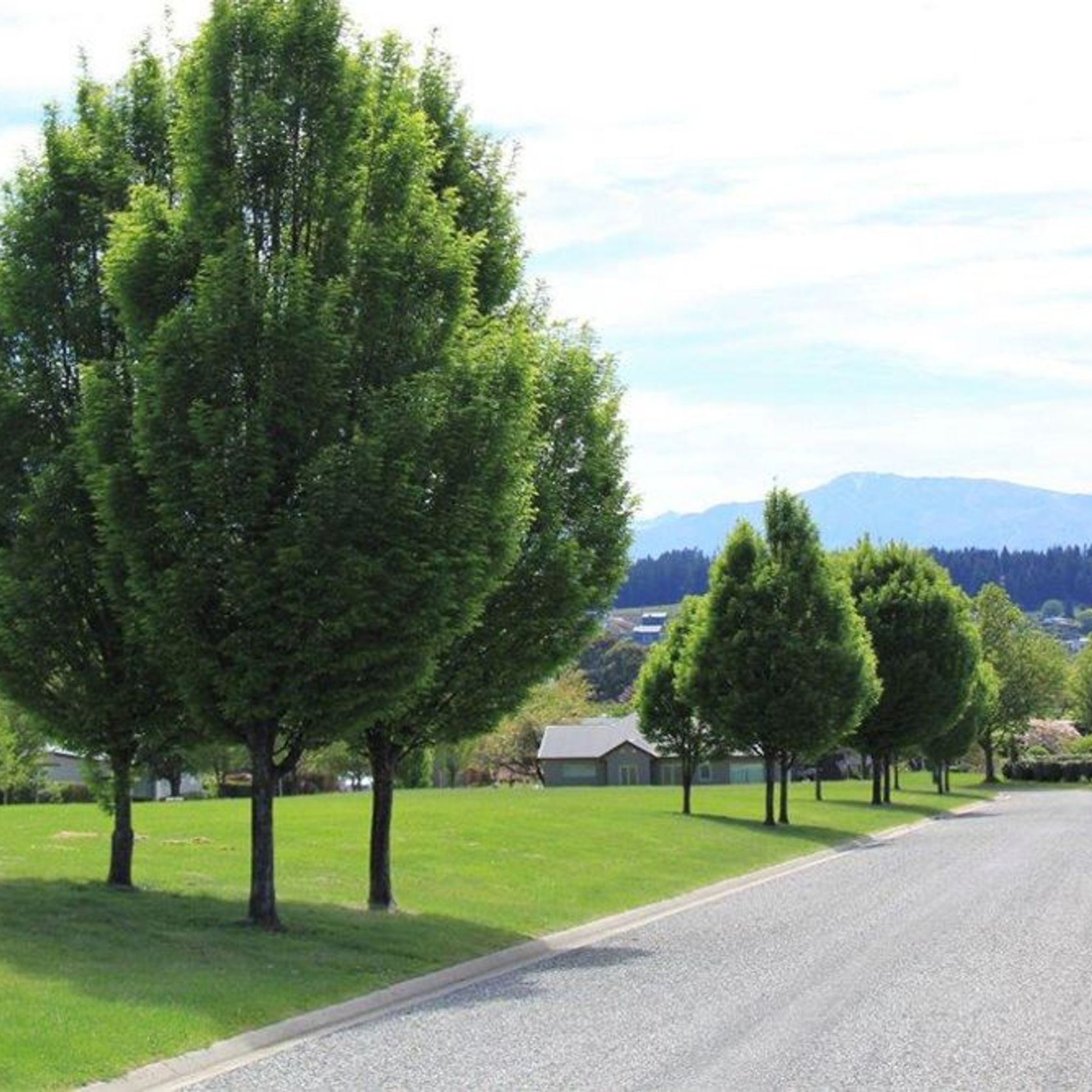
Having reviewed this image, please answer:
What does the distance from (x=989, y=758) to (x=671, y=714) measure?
60.2 m

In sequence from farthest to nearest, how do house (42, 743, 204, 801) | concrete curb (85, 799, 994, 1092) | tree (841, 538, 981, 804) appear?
house (42, 743, 204, 801), tree (841, 538, 981, 804), concrete curb (85, 799, 994, 1092)

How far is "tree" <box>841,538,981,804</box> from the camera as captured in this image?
6756 centimetres

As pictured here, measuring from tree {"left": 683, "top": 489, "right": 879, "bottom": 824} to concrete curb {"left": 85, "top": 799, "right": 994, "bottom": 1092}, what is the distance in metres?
19.7

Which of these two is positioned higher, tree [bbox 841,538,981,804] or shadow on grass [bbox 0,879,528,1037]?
tree [bbox 841,538,981,804]

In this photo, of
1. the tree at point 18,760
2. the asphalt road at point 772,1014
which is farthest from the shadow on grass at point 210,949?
the tree at point 18,760

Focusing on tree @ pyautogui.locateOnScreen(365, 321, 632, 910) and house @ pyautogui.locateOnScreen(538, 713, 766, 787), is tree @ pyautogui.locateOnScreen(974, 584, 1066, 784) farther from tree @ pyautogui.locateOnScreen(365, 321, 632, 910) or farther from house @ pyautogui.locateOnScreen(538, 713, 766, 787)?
tree @ pyautogui.locateOnScreen(365, 321, 632, 910)

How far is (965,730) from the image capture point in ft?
270

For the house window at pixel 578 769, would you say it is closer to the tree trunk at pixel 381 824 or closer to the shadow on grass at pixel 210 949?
the tree trunk at pixel 381 824

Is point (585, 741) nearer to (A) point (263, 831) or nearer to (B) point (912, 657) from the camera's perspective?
(B) point (912, 657)

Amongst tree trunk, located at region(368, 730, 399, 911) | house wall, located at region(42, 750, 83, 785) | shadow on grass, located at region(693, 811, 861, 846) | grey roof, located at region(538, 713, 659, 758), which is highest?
tree trunk, located at region(368, 730, 399, 911)

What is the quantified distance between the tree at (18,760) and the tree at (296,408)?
54.8 m

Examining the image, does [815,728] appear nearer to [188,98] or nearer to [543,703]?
[188,98]

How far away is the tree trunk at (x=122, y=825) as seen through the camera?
21.5m

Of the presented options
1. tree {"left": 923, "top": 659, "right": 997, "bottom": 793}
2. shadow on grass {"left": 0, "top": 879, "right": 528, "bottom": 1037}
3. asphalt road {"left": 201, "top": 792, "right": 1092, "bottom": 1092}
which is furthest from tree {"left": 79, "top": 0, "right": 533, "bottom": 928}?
tree {"left": 923, "top": 659, "right": 997, "bottom": 793}
